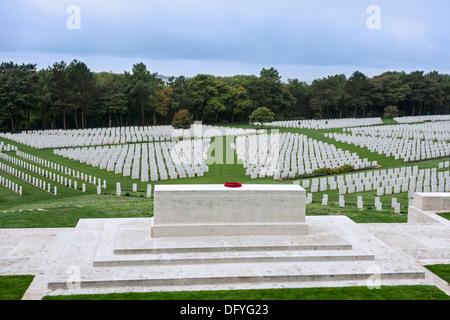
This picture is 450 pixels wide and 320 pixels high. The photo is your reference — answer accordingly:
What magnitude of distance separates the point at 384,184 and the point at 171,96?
53.5 metres

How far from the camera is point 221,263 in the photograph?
A: 28.9 ft

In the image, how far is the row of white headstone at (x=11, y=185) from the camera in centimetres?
2275

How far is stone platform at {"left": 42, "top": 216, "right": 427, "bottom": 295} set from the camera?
797 cm

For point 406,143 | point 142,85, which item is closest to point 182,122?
point 142,85

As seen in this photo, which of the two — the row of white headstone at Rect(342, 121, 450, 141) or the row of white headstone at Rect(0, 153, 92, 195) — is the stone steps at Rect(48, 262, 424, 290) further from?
the row of white headstone at Rect(342, 121, 450, 141)

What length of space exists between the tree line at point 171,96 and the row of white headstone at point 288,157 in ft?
105

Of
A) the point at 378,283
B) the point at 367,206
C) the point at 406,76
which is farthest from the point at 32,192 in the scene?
the point at 406,76

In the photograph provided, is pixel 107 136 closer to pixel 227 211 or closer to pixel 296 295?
pixel 227 211

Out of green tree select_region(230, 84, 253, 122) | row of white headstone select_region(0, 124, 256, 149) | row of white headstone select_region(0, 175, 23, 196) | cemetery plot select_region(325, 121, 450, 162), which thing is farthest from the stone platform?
green tree select_region(230, 84, 253, 122)

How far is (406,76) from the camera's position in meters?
88.9

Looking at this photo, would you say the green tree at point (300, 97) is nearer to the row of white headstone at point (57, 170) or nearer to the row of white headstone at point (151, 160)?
the row of white headstone at point (151, 160)

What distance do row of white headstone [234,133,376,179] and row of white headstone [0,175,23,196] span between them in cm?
1216

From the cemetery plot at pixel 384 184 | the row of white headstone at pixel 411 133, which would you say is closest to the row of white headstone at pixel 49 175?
the cemetery plot at pixel 384 184
